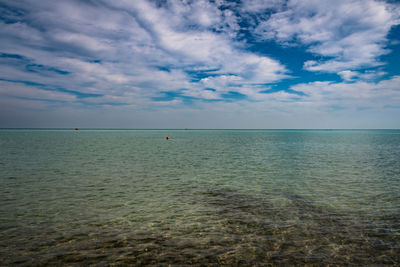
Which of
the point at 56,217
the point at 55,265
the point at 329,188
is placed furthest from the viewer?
the point at 329,188

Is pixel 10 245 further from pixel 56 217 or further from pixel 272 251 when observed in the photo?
pixel 272 251

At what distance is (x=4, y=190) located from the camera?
20.9 m

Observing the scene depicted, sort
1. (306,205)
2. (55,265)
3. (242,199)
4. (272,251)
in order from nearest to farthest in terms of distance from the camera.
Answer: (55,265) < (272,251) < (306,205) < (242,199)

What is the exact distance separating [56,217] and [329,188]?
23.3 metres

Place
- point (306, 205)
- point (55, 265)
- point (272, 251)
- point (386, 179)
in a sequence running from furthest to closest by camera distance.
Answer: point (386, 179) → point (306, 205) → point (272, 251) → point (55, 265)

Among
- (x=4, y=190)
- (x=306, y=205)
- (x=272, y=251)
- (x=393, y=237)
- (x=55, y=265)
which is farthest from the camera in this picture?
(x=4, y=190)

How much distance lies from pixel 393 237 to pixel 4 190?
1160 inches

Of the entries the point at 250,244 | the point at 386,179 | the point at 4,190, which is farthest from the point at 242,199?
the point at 4,190

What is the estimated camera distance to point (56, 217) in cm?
1482

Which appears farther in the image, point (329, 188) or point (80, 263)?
point (329, 188)

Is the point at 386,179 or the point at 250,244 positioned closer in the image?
the point at 250,244

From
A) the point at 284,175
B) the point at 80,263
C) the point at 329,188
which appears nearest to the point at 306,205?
the point at 329,188

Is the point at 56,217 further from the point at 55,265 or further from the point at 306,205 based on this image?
the point at 306,205

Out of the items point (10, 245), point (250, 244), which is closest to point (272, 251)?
point (250, 244)
